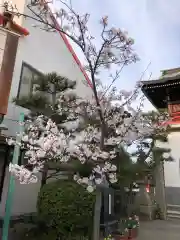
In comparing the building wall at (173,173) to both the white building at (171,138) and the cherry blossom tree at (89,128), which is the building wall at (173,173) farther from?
the cherry blossom tree at (89,128)

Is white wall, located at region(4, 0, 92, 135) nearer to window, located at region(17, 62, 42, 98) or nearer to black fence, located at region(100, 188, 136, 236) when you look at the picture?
window, located at region(17, 62, 42, 98)

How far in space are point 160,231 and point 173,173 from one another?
12.9 feet

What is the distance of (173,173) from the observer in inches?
426

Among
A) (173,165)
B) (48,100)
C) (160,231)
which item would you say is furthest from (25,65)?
(173,165)

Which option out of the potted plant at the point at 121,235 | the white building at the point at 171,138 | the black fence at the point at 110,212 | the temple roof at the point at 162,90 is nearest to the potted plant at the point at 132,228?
the potted plant at the point at 121,235

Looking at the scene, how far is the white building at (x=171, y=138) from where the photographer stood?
10469 millimetres

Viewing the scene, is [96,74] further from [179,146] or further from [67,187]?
[179,146]

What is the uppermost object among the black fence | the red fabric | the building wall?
the red fabric

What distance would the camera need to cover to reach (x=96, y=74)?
4.59m

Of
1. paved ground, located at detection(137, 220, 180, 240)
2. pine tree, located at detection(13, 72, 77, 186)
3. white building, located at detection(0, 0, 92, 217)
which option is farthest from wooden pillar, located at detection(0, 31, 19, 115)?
paved ground, located at detection(137, 220, 180, 240)

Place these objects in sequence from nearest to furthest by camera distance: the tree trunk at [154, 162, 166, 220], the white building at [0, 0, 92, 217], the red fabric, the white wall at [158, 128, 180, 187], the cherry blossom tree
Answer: the cherry blossom tree, the white building at [0, 0, 92, 217], the red fabric, the tree trunk at [154, 162, 166, 220], the white wall at [158, 128, 180, 187]

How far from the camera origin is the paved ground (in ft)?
21.6

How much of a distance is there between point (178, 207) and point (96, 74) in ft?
27.0

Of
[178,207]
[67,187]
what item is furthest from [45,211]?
[178,207]
